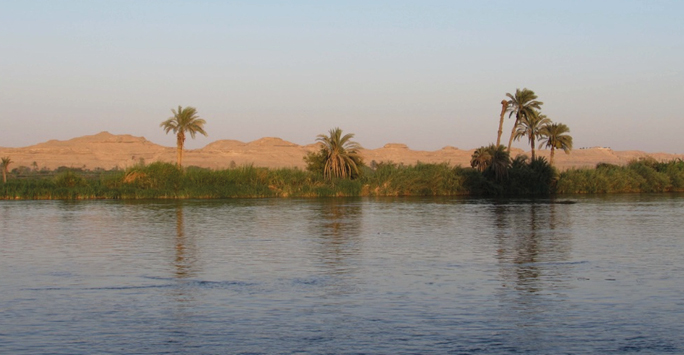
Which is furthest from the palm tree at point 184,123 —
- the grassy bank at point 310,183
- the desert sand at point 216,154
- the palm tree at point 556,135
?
the desert sand at point 216,154

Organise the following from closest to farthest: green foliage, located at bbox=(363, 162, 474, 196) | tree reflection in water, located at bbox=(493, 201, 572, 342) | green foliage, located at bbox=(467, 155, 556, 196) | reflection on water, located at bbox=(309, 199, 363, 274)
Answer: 1. tree reflection in water, located at bbox=(493, 201, 572, 342)
2. reflection on water, located at bbox=(309, 199, 363, 274)
3. green foliage, located at bbox=(363, 162, 474, 196)
4. green foliage, located at bbox=(467, 155, 556, 196)

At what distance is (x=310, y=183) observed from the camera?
187ft

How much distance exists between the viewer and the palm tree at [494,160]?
58875 millimetres

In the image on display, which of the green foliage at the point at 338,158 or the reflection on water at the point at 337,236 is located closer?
the reflection on water at the point at 337,236

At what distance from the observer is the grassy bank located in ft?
174

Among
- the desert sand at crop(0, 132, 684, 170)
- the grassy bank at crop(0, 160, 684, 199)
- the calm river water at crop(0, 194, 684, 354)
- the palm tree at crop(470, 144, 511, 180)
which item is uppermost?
the desert sand at crop(0, 132, 684, 170)

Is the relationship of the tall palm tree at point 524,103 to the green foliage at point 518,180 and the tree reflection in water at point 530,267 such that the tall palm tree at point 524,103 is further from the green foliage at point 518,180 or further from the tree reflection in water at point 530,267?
the tree reflection in water at point 530,267

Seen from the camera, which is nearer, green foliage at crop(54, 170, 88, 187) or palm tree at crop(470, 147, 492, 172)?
green foliage at crop(54, 170, 88, 187)

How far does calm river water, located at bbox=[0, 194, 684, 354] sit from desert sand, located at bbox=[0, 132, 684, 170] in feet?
327

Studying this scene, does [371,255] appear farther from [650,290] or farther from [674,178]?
[674,178]

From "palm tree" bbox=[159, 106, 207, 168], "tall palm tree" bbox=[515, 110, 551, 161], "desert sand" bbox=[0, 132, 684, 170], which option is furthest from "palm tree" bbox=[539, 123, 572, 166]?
"desert sand" bbox=[0, 132, 684, 170]

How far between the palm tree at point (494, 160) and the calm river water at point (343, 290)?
106 feet

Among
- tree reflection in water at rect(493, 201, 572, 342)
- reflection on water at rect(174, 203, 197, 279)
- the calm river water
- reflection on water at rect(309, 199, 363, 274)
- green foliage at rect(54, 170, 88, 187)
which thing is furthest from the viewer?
green foliage at rect(54, 170, 88, 187)

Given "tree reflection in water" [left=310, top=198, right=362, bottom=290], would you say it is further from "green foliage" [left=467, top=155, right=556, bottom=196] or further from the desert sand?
the desert sand
